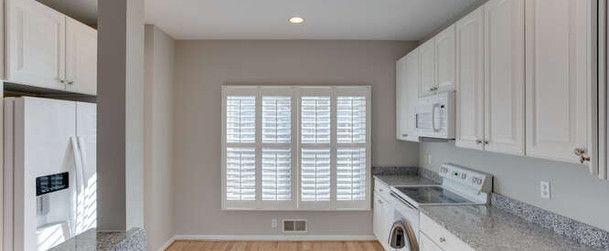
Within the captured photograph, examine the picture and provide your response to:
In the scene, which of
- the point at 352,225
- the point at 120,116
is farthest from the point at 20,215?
the point at 352,225

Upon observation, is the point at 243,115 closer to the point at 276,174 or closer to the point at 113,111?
the point at 276,174

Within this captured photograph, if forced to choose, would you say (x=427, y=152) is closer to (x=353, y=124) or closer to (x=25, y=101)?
(x=353, y=124)

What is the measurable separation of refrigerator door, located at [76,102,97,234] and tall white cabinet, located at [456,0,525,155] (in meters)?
2.63

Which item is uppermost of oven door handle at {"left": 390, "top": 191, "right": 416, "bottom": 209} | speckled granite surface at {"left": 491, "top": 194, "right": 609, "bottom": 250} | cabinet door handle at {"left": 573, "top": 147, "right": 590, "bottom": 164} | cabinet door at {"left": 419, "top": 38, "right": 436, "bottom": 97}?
cabinet door at {"left": 419, "top": 38, "right": 436, "bottom": 97}

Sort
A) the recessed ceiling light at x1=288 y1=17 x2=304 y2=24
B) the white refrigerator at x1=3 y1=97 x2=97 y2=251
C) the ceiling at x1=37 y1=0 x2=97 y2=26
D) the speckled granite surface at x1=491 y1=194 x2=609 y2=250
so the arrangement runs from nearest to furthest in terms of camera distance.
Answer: the speckled granite surface at x1=491 y1=194 x2=609 y2=250 < the white refrigerator at x1=3 y1=97 x2=97 y2=251 < the ceiling at x1=37 y1=0 x2=97 y2=26 < the recessed ceiling light at x1=288 y1=17 x2=304 y2=24

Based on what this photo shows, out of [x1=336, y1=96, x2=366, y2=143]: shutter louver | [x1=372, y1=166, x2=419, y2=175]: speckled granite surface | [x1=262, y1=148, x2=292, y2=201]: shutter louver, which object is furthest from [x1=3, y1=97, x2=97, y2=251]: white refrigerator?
[x1=372, y1=166, x2=419, y2=175]: speckled granite surface

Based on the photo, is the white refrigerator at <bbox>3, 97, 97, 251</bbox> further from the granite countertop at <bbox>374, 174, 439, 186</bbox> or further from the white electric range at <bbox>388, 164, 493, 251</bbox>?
the granite countertop at <bbox>374, 174, 439, 186</bbox>

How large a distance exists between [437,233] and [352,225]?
2064 millimetres

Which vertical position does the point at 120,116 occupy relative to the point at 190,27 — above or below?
below

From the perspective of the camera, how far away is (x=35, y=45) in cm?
239

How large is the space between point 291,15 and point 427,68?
1298 mm

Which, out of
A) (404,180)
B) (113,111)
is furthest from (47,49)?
(404,180)

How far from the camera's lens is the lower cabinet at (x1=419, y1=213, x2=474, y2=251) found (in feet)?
6.61

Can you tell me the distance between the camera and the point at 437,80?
9.94 feet
